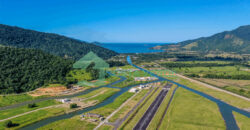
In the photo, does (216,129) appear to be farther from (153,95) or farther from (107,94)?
(107,94)

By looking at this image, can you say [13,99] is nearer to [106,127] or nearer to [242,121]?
[106,127]

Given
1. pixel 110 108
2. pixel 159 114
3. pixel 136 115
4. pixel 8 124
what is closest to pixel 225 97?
pixel 159 114

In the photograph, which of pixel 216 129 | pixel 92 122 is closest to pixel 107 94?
pixel 92 122

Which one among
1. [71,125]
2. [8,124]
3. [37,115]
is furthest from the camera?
[37,115]

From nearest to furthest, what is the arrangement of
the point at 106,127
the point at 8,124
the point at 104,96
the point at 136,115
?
1. the point at 8,124
2. the point at 106,127
3. the point at 136,115
4. the point at 104,96

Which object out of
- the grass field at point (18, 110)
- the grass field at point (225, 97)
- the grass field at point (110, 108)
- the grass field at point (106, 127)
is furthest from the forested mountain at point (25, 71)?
the grass field at point (225, 97)
